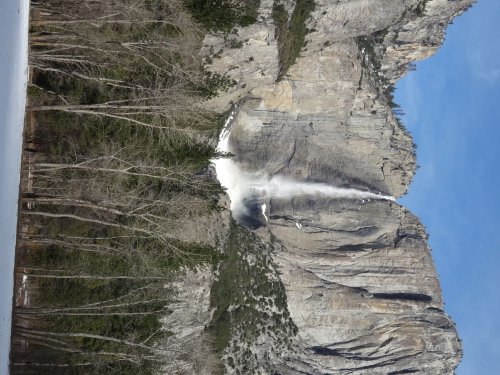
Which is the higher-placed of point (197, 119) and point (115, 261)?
point (197, 119)

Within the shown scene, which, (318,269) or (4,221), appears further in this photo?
(318,269)

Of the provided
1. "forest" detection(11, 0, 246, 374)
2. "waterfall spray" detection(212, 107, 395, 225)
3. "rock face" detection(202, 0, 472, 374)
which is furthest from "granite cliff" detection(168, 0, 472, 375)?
"forest" detection(11, 0, 246, 374)

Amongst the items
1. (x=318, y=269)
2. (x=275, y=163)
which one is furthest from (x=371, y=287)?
(x=275, y=163)

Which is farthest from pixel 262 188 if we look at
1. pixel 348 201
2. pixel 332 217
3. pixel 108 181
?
pixel 108 181

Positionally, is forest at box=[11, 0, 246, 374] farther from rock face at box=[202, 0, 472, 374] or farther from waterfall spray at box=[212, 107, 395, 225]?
waterfall spray at box=[212, 107, 395, 225]

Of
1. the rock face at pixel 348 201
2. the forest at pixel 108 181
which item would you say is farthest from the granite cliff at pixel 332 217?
the forest at pixel 108 181

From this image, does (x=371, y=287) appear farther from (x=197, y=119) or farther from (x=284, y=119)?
(x=197, y=119)

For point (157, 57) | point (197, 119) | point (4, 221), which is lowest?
point (4, 221)
